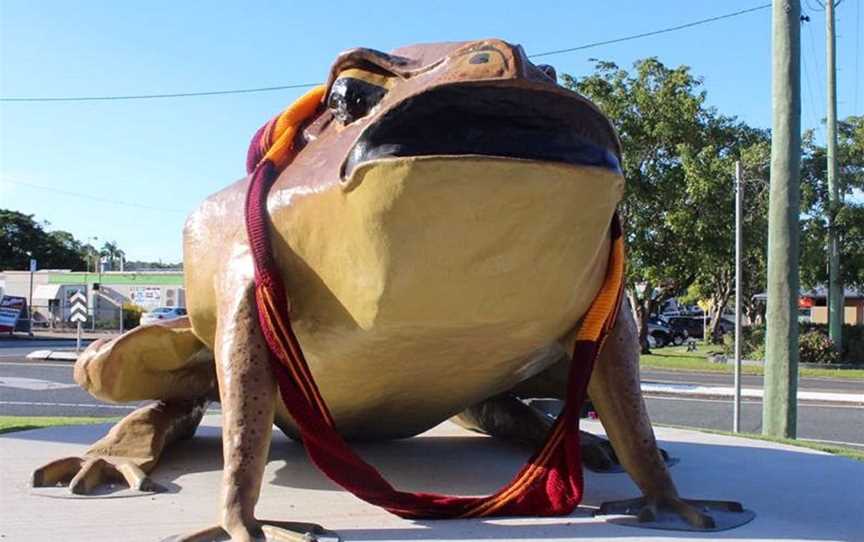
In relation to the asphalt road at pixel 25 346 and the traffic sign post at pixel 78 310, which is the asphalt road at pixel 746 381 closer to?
the traffic sign post at pixel 78 310

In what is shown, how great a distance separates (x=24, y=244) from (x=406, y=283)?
195 ft

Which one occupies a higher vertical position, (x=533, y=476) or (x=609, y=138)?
(x=609, y=138)

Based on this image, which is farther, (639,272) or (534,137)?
(639,272)

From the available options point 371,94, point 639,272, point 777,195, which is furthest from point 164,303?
point 371,94

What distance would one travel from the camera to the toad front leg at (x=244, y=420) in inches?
131

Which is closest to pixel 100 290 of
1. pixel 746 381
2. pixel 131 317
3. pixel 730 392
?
pixel 131 317

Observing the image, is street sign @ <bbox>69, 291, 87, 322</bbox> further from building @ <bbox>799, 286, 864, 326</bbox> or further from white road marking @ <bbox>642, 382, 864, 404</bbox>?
building @ <bbox>799, 286, 864, 326</bbox>

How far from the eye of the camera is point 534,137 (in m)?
2.79

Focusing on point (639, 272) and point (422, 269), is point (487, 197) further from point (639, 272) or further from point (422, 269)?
point (639, 272)

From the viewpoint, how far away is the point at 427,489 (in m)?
4.51

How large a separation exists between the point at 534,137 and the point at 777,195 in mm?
5624

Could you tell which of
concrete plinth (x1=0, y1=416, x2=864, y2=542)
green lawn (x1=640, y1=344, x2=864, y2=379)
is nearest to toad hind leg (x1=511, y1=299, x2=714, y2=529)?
concrete plinth (x1=0, y1=416, x2=864, y2=542)

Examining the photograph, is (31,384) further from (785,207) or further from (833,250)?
(833,250)

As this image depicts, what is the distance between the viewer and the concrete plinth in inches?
141
